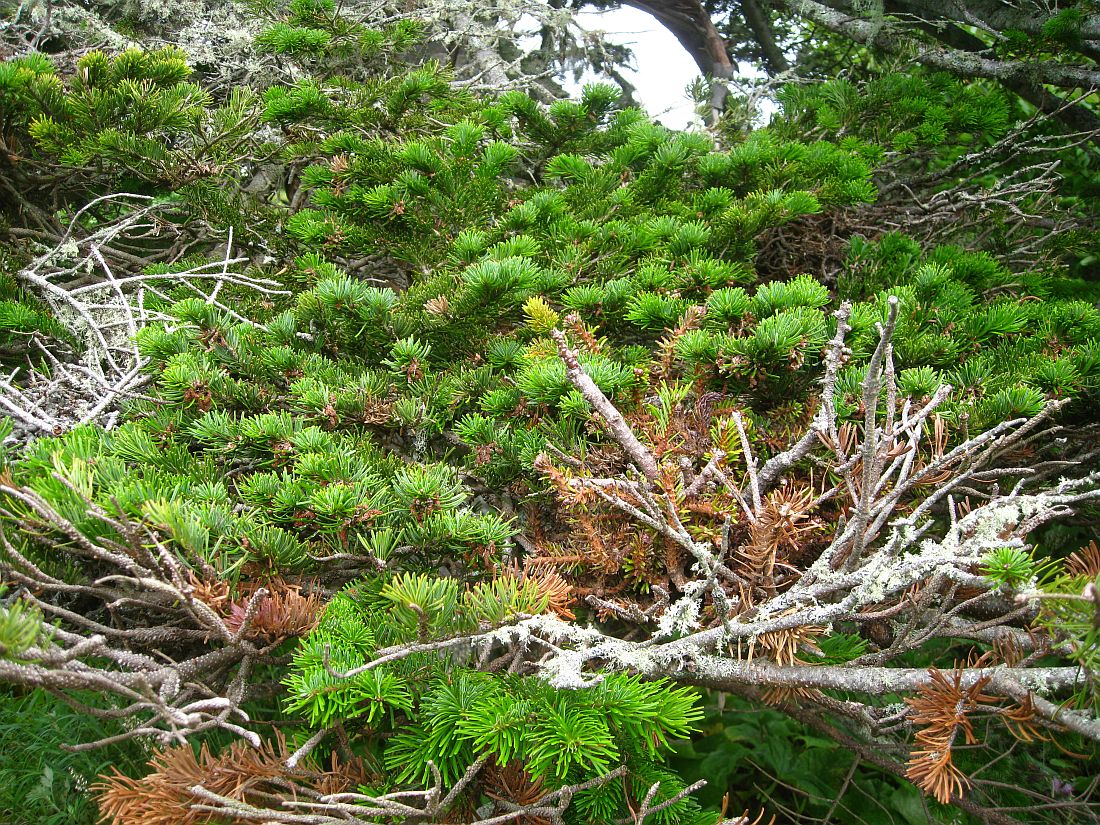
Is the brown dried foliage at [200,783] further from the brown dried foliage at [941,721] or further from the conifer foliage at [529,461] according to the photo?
the brown dried foliage at [941,721]

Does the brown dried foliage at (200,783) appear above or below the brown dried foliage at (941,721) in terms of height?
below

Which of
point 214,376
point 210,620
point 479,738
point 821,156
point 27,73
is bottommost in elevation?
point 479,738

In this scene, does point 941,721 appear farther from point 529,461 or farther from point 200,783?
point 200,783

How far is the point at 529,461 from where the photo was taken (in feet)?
4.60

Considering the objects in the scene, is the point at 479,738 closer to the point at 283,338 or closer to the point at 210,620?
the point at 210,620

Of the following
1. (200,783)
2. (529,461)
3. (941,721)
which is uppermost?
(529,461)

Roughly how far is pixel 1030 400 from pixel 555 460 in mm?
978

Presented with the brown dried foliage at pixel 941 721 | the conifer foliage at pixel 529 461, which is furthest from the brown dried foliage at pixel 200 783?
the brown dried foliage at pixel 941 721

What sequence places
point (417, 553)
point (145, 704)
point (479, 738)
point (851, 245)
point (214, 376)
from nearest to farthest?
point (145, 704) < point (479, 738) < point (417, 553) < point (214, 376) < point (851, 245)

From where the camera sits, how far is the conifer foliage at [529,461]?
0.97 meters

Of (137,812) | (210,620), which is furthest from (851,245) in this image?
(137,812)

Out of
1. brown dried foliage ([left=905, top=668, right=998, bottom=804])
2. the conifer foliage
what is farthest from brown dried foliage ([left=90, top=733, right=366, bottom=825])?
brown dried foliage ([left=905, top=668, right=998, bottom=804])

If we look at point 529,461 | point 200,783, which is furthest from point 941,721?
point 200,783

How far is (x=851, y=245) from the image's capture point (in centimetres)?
229
